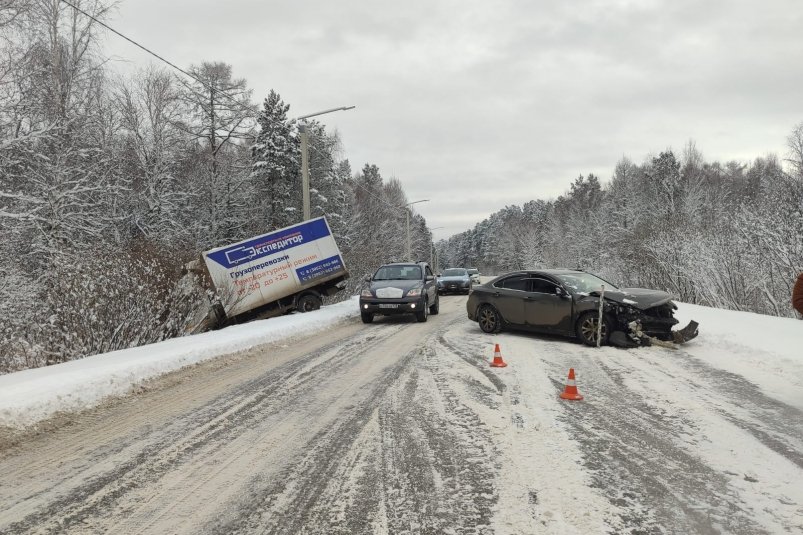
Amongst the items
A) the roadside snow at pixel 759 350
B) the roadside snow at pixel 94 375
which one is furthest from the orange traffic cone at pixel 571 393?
the roadside snow at pixel 94 375

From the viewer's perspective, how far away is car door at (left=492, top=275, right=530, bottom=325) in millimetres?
10469

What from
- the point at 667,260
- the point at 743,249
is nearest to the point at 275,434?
the point at 743,249

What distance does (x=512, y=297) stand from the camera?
1063cm

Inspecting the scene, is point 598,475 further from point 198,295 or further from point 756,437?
point 198,295

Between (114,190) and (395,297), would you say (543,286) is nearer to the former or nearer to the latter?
(395,297)

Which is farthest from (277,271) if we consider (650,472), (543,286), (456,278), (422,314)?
(650,472)

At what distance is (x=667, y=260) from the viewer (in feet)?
61.4

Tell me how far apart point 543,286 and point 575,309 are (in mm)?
946

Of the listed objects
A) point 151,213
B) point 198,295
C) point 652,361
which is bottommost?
point 652,361

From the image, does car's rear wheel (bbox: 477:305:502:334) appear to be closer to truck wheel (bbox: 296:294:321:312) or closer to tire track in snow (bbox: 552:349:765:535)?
tire track in snow (bbox: 552:349:765:535)

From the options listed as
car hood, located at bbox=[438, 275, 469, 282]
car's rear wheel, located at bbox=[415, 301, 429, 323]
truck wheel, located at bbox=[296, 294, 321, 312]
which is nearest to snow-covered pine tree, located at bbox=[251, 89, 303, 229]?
car hood, located at bbox=[438, 275, 469, 282]

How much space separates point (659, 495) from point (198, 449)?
362cm

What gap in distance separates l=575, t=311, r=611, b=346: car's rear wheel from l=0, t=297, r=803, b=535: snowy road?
7.37 feet

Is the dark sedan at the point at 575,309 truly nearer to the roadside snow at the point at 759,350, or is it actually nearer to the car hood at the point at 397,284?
the roadside snow at the point at 759,350
